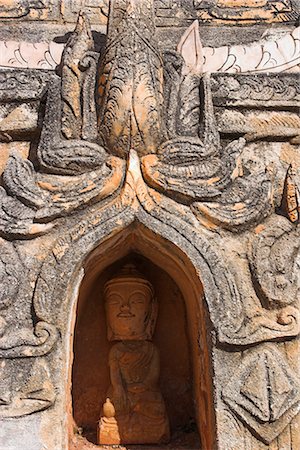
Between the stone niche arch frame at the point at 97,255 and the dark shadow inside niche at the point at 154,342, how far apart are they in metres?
0.67

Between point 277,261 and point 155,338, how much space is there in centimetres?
143

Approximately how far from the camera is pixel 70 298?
3934 millimetres

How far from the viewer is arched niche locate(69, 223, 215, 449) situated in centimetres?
439

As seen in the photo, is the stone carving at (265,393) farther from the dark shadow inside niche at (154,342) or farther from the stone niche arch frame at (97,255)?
the dark shadow inside niche at (154,342)

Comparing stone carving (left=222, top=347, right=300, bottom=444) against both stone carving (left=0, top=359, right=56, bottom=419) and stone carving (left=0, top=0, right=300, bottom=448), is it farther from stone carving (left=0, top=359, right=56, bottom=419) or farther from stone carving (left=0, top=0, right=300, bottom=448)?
stone carving (left=0, top=359, right=56, bottom=419)

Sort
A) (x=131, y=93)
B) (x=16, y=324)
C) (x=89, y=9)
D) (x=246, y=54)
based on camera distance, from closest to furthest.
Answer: (x=16, y=324) → (x=131, y=93) → (x=246, y=54) → (x=89, y=9)

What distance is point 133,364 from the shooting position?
4.73 m

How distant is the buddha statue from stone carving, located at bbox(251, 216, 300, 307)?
→ 1.13 m

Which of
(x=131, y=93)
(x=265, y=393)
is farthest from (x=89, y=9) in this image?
(x=265, y=393)

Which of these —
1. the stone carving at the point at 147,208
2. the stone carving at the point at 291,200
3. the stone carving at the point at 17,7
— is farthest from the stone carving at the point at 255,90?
the stone carving at the point at 17,7

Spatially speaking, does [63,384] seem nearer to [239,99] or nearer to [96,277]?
[96,277]

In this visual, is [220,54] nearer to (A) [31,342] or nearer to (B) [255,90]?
(B) [255,90]

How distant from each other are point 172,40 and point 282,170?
64.6 inches

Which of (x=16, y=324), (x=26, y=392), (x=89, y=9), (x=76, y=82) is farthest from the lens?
(x=89, y=9)
